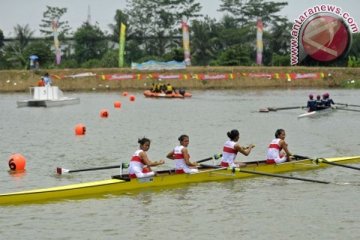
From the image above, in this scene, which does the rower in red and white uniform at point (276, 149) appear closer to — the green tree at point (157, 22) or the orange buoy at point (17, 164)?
the orange buoy at point (17, 164)

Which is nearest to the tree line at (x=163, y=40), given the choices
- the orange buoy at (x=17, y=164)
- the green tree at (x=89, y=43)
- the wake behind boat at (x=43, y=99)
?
the green tree at (x=89, y=43)

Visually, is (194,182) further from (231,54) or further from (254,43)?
(254,43)

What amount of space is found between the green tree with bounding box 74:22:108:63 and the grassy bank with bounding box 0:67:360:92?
51.3 ft

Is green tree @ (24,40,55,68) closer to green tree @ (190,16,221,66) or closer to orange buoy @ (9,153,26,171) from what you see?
green tree @ (190,16,221,66)

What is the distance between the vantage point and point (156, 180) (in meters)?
17.8

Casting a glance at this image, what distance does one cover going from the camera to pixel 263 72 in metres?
67.6

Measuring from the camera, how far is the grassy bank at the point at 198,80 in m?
66.4

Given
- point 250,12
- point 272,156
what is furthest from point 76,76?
point 272,156

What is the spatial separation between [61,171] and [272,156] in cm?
575

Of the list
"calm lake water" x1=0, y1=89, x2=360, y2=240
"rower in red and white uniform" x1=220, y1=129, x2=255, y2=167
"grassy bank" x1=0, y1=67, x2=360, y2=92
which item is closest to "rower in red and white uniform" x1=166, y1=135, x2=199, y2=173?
"calm lake water" x1=0, y1=89, x2=360, y2=240

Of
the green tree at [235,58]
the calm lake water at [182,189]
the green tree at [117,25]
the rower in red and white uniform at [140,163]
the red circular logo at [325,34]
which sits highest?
the green tree at [117,25]

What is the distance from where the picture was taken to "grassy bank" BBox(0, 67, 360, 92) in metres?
66.4

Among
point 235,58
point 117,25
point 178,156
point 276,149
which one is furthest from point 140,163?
point 117,25

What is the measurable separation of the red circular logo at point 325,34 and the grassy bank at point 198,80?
2.40m
